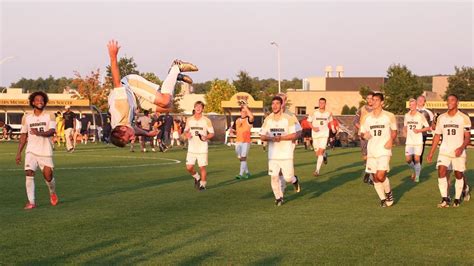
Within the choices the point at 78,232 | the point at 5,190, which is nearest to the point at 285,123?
the point at 78,232

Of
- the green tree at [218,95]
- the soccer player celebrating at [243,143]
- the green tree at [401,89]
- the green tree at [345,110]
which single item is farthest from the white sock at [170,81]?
the green tree at [218,95]

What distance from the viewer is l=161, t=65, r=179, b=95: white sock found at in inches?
538

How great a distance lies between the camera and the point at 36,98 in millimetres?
16188

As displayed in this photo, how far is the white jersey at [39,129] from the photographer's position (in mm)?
16328

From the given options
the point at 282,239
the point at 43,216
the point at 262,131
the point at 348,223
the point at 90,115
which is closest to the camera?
the point at 282,239

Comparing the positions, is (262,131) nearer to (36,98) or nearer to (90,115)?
(36,98)

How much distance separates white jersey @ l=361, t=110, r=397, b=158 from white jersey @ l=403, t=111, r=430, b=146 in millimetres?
6121

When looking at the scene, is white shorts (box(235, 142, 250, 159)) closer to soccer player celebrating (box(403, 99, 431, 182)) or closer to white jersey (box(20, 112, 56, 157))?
soccer player celebrating (box(403, 99, 431, 182))

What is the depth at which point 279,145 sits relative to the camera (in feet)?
56.4

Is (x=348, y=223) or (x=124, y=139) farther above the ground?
(x=124, y=139)

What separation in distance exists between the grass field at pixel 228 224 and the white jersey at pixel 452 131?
1.23 meters

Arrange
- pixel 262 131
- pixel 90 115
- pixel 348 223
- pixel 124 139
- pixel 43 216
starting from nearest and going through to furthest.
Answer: pixel 124 139, pixel 348 223, pixel 43 216, pixel 262 131, pixel 90 115

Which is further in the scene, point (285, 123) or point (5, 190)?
point (5, 190)

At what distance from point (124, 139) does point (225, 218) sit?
8.92ft
